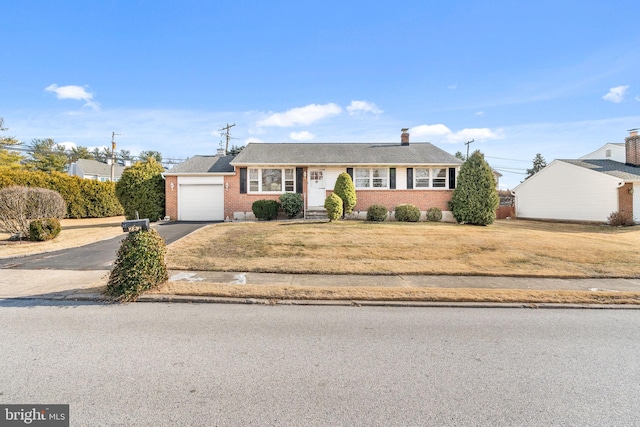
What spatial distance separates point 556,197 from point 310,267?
2318 centimetres

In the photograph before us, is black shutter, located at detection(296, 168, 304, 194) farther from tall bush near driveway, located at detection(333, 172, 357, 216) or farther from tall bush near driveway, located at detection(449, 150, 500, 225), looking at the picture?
tall bush near driveway, located at detection(449, 150, 500, 225)

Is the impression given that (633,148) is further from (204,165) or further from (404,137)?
(204,165)

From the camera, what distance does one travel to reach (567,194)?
22.8 m

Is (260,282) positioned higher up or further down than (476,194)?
further down

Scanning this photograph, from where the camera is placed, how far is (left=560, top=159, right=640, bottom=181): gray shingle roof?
19875mm

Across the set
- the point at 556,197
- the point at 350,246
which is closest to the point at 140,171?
the point at 350,246

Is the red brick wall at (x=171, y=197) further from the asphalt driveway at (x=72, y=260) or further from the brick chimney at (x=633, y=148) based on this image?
the brick chimney at (x=633, y=148)

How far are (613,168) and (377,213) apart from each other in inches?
686

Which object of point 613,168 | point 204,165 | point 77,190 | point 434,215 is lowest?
point 434,215

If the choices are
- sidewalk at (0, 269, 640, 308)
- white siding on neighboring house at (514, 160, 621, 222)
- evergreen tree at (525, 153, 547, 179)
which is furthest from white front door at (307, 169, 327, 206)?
evergreen tree at (525, 153, 547, 179)

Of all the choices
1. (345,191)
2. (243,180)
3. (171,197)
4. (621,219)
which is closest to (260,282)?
(345,191)

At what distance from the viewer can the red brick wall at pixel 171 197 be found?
18516mm

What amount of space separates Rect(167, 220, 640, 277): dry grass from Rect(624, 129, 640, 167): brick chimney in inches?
569

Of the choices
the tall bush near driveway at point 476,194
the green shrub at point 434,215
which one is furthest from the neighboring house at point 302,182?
the tall bush near driveway at point 476,194
